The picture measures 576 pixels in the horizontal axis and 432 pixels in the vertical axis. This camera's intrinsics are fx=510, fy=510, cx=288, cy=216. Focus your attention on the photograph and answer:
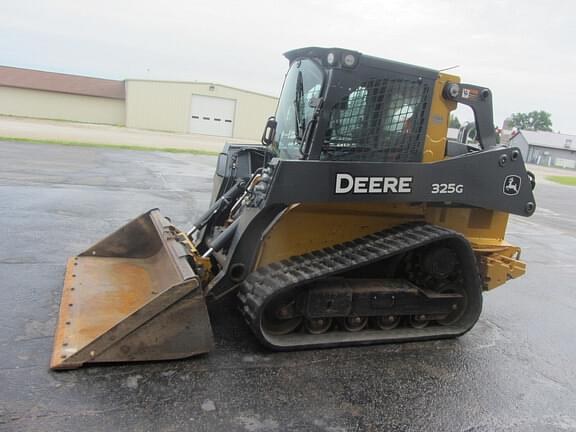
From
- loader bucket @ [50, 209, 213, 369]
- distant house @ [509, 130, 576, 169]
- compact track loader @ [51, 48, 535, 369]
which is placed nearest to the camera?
loader bucket @ [50, 209, 213, 369]

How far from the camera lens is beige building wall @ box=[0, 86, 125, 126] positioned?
4809cm

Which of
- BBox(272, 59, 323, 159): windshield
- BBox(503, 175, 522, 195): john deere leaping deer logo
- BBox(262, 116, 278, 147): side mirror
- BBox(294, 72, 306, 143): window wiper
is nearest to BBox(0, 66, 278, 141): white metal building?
BBox(262, 116, 278, 147): side mirror

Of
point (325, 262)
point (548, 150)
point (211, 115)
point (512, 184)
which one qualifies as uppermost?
point (548, 150)

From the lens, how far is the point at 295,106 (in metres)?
4.53

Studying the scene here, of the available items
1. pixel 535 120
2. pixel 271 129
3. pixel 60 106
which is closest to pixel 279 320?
pixel 271 129

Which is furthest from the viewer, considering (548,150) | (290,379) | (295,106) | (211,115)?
(548,150)

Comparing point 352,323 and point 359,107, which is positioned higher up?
point 359,107

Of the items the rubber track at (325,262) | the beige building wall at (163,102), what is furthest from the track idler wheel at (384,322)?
the beige building wall at (163,102)

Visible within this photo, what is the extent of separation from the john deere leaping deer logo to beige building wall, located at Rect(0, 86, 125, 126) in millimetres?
49775

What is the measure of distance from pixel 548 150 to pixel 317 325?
73.0 meters

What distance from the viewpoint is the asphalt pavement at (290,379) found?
3061mm

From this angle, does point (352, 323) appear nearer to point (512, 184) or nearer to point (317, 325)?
point (317, 325)

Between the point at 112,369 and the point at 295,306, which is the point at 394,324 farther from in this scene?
the point at 112,369

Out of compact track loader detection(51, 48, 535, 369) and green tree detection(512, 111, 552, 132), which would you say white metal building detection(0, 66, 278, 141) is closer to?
compact track loader detection(51, 48, 535, 369)
